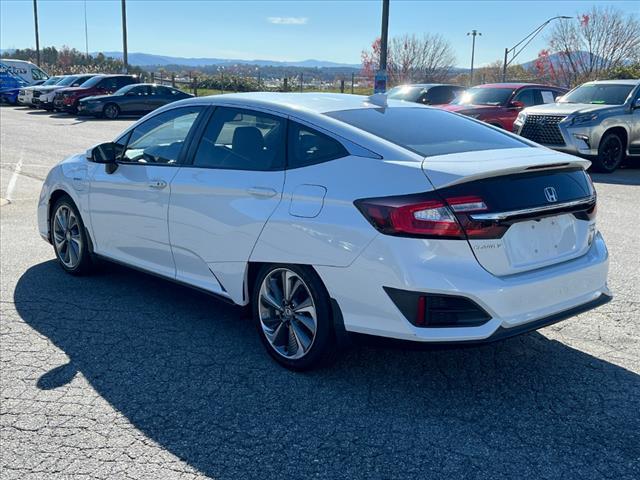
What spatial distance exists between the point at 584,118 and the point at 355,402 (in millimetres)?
10713

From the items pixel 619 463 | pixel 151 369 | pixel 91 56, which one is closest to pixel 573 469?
pixel 619 463

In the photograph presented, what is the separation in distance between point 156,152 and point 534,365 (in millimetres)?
3040

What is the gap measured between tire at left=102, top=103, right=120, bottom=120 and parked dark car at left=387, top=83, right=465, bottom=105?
47.2 feet

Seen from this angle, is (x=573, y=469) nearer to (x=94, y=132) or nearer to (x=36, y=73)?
(x=94, y=132)

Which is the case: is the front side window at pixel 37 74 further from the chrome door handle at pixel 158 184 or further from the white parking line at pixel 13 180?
the chrome door handle at pixel 158 184

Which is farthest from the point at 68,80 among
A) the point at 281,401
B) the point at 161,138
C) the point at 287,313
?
the point at 281,401

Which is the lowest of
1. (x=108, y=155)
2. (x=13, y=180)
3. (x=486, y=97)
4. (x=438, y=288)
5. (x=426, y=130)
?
(x=13, y=180)

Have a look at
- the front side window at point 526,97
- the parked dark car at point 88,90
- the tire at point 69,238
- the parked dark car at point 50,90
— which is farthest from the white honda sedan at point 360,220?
the parked dark car at point 50,90

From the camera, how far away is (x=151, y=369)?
13.6 ft

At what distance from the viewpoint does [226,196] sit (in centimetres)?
431

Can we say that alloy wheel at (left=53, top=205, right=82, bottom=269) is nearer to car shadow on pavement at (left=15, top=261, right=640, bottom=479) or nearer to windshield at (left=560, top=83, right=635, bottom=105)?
car shadow on pavement at (left=15, top=261, right=640, bottom=479)

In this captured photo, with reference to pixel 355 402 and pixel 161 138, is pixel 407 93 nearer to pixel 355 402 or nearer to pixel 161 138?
pixel 161 138

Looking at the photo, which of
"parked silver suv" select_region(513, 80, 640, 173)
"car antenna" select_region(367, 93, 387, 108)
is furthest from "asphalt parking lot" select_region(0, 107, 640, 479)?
"parked silver suv" select_region(513, 80, 640, 173)

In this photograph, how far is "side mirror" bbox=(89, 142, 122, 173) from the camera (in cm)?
533
